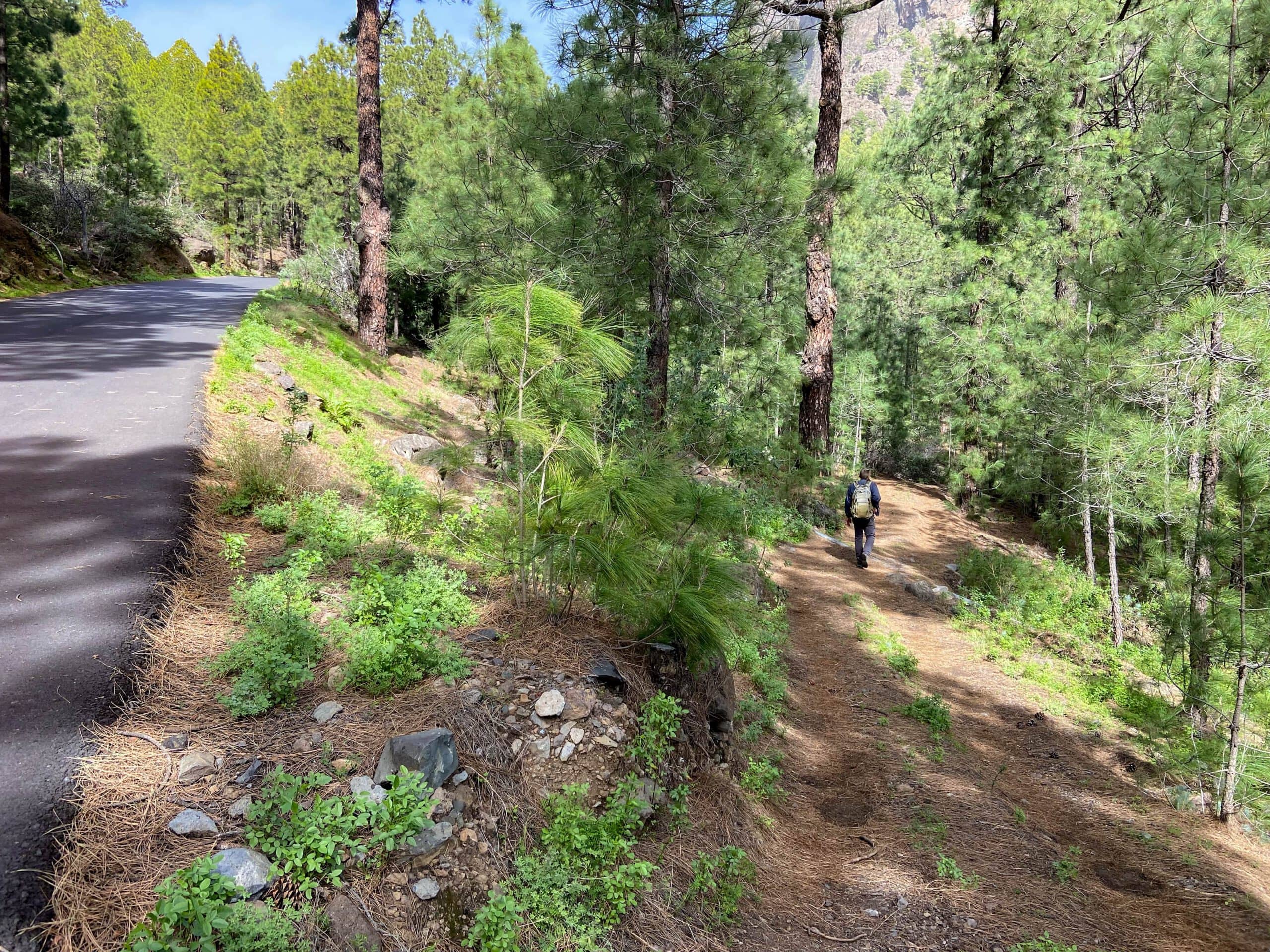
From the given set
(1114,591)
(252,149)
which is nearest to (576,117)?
(1114,591)

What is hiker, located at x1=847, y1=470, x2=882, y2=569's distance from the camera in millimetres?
8883

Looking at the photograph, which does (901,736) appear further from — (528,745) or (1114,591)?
(1114,591)

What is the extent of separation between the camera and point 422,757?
260 cm

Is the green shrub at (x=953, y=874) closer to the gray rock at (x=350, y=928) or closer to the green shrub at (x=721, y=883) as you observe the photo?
the green shrub at (x=721, y=883)

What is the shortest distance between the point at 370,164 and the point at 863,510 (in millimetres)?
10073

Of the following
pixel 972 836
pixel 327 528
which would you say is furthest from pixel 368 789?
pixel 972 836

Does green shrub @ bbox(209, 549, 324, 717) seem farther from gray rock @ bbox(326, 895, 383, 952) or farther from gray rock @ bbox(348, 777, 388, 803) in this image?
gray rock @ bbox(326, 895, 383, 952)

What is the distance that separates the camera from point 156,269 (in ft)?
81.8

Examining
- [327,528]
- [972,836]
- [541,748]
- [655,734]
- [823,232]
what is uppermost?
[823,232]

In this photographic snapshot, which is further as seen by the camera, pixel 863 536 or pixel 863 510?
pixel 863 536

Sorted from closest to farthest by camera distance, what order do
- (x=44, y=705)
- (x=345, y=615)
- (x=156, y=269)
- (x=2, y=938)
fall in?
(x=2, y=938) → (x=44, y=705) → (x=345, y=615) → (x=156, y=269)

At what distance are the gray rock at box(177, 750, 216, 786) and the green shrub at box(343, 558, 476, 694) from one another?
64 cm

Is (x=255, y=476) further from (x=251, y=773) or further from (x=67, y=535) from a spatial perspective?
(x=251, y=773)

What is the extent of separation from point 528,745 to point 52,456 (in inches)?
176
